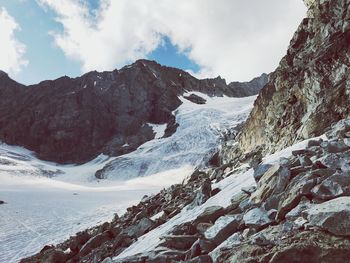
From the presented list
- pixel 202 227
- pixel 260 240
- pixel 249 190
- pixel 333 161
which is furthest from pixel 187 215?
pixel 260 240

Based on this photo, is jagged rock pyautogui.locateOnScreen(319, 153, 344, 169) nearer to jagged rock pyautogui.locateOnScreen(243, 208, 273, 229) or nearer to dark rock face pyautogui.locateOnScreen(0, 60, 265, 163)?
jagged rock pyautogui.locateOnScreen(243, 208, 273, 229)

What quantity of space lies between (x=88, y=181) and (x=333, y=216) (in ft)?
259

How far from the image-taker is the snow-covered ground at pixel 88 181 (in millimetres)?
24281

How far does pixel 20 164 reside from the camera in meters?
86.2

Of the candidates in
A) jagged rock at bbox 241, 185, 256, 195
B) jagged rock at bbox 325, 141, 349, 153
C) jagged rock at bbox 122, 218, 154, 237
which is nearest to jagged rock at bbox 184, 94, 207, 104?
jagged rock at bbox 122, 218, 154, 237

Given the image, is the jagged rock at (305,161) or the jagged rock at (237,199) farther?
the jagged rock at (237,199)

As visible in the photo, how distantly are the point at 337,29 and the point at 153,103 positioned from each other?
95939 mm

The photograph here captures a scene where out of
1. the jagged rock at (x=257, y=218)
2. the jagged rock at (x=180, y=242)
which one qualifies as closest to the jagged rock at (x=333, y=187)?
the jagged rock at (x=257, y=218)

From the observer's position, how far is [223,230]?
6.98m

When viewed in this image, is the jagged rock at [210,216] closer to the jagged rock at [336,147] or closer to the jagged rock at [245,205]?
the jagged rock at [245,205]

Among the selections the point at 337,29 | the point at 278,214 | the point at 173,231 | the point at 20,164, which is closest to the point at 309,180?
the point at 278,214

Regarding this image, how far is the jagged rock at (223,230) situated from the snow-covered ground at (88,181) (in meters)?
13.2

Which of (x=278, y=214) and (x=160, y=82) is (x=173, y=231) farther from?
(x=160, y=82)

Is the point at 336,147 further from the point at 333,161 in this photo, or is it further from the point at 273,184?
the point at 273,184
